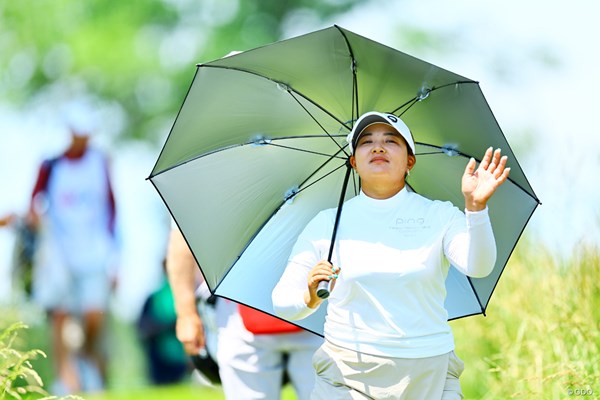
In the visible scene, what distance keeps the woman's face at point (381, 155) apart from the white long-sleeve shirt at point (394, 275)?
82 mm

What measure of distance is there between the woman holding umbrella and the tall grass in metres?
1.21

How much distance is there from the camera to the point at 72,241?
35.6ft

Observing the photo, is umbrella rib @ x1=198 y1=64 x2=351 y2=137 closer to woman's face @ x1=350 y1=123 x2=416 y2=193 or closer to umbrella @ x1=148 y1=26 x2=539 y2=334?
umbrella @ x1=148 y1=26 x2=539 y2=334

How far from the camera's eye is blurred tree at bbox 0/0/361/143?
20.2 metres

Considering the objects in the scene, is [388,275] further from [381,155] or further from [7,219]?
[7,219]

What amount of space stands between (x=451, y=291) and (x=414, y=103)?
74 cm

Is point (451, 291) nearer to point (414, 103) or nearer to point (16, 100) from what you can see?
point (414, 103)

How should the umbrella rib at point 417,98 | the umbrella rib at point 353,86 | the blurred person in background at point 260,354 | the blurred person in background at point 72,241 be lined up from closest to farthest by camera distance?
the umbrella rib at point 353,86 < the umbrella rib at point 417,98 < the blurred person in background at point 260,354 < the blurred person in background at point 72,241

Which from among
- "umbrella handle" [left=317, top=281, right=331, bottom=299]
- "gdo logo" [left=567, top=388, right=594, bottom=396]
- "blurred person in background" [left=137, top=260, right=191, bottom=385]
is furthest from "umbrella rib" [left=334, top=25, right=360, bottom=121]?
"blurred person in background" [left=137, top=260, right=191, bottom=385]

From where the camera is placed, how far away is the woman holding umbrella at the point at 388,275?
3553 millimetres

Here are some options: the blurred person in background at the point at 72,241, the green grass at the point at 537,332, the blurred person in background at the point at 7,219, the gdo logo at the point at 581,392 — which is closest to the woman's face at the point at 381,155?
the green grass at the point at 537,332

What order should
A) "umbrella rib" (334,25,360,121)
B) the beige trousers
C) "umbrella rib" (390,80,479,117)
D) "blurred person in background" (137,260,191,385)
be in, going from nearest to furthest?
the beige trousers → "umbrella rib" (334,25,360,121) → "umbrella rib" (390,80,479,117) → "blurred person in background" (137,260,191,385)

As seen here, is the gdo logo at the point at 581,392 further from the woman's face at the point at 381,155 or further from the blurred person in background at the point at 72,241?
the blurred person in background at the point at 72,241

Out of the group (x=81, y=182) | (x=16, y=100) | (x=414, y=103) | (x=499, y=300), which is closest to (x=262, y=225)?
(x=414, y=103)
